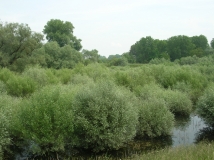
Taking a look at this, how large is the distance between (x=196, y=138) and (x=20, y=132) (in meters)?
14.7

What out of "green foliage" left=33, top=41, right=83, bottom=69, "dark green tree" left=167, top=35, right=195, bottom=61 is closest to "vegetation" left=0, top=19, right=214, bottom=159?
"green foliage" left=33, top=41, right=83, bottom=69

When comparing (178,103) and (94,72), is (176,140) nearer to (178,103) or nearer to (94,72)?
(178,103)

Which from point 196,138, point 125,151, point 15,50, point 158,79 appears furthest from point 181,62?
point 125,151

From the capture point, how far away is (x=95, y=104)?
57.9 ft

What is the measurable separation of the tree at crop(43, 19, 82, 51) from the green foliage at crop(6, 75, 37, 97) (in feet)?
144

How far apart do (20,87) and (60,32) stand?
48042mm

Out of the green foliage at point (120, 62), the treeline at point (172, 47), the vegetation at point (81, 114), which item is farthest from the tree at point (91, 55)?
the vegetation at point (81, 114)

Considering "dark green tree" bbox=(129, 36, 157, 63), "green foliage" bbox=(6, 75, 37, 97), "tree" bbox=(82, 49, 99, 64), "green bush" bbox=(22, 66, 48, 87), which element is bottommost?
"green foliage" bbox=(6, 75, 37, 97)

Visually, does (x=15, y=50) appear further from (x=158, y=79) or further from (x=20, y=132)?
(x=20, y=132)

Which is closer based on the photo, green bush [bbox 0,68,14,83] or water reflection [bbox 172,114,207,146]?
water reflection [bbox 172,114,207,146]

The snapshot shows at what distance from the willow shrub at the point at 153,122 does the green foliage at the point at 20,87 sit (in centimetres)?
1463

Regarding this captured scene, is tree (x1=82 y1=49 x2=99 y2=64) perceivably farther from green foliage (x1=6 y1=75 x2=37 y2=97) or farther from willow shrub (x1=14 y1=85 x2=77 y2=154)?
willow shrub (x1=14 y1=85 x2=77 y2=154)

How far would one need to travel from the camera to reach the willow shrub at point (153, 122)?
20.7 m

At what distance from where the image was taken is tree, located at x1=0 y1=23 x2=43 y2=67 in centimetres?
4584
